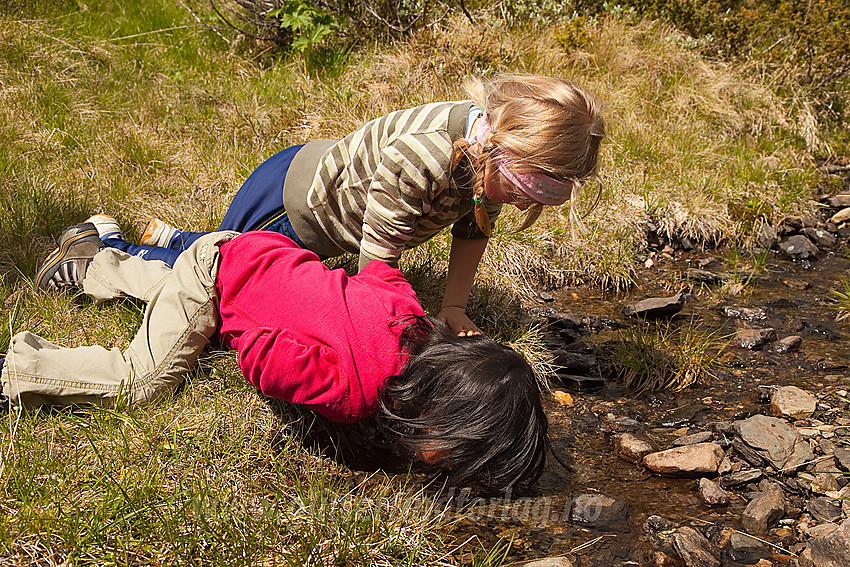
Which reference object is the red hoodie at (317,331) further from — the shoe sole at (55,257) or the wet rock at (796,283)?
the wet rock at (796,283)

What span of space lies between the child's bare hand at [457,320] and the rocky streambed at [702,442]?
534mm

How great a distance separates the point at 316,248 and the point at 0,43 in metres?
3.18

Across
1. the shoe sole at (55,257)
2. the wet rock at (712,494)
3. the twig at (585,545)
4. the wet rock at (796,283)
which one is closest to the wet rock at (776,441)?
the wet rock at (712,494)

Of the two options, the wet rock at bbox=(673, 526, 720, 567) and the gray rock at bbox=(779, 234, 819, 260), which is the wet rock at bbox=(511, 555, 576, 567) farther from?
the gray rock at bbox=(779, 234, 819, 260)

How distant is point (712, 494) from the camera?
8.41 feet

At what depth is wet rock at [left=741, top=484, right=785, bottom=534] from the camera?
7.96 feet

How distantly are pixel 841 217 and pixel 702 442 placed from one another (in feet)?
10.3

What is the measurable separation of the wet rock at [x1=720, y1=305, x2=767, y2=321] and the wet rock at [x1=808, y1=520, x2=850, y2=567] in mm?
1778

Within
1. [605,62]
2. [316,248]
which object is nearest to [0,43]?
[316,248]

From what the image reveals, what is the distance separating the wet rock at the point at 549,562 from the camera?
7.21ft

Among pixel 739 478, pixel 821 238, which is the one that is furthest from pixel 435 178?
pixel 821 238

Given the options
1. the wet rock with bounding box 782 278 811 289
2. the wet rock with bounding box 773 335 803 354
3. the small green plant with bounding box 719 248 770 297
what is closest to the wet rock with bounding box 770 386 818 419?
the wet rock with bounding box 773 335 803 354

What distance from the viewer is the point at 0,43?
478 centimetres

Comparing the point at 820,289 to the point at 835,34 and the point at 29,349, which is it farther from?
the point at 29,349
